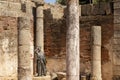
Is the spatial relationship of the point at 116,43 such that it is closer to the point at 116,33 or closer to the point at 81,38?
the point at 116,33

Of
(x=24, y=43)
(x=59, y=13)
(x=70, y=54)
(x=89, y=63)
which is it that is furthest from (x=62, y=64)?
(x=70, y=54)

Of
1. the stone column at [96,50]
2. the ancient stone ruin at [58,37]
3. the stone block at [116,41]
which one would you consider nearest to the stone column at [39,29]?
the ancient stone ruin at [58,37]

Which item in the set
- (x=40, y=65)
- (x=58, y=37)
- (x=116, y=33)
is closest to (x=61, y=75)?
(x=40, y=65)

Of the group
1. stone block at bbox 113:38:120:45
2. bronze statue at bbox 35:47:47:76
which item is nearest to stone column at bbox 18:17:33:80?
bronze statue at bbox 35:47:47:76

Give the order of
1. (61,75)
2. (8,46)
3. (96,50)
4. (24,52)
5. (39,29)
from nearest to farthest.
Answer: (24,52) < (96,50) < (8,46) < (61,75) < (39,29)

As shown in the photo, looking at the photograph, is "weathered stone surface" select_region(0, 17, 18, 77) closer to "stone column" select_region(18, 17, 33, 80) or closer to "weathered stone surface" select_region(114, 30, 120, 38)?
"stone column" select_region(18, 17, 33, 80)

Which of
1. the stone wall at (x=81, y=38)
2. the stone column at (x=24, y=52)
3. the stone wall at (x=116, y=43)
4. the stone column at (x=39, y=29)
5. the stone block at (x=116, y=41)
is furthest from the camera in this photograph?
the stone column at (x=39, y=29)

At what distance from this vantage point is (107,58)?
60.7 ft

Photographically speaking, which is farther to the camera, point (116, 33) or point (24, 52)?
point (116, 33)

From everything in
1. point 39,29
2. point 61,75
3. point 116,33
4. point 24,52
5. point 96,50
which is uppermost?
point 39,29

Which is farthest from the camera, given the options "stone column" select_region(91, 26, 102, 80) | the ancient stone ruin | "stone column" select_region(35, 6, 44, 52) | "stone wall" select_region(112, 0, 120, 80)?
"stone column" select_region(35, 6, 44, 52)

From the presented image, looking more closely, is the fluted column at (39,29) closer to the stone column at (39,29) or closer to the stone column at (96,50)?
the stone column at (39,29)

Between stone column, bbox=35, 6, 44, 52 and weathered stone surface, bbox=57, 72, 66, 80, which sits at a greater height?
stone column, bbox=35, 6, 44, 52

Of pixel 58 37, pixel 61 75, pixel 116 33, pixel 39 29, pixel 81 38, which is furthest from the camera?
pixel 58 37
